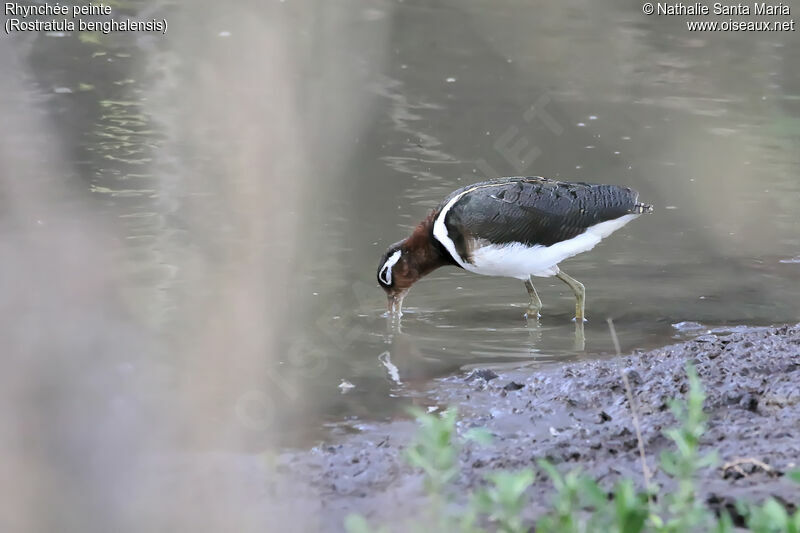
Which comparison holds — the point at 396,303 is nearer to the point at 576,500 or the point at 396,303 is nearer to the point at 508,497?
the point at 576,500

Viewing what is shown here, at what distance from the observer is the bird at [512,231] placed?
7.06m

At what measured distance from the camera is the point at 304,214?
4730 millimetres

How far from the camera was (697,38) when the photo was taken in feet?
47.2

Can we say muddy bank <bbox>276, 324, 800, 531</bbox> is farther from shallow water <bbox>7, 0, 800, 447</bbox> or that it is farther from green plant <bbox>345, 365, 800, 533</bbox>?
green plant <bbox>345, 365, 800, 533</bbox>

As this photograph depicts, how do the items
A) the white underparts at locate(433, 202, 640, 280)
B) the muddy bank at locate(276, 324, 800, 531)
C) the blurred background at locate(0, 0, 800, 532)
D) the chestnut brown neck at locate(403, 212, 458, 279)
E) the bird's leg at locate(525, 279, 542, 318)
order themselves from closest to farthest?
1. the blurred background at locate(0, 0, 800, 532)
2. the muddy bank at locate(276, 324, 800, 531)
3. the white underparts at locate(433, 202, 640, 280)
4. the chestnut brown neck at locate(403, 212, 458, 279)
5. the bird's leg at locate(525, 279, 542, 318)

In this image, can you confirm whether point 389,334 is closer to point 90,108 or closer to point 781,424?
point 781,424

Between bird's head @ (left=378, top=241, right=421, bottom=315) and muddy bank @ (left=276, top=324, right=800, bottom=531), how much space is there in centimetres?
135

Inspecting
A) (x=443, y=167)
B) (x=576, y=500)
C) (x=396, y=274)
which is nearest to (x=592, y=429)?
(x=576, y=500)

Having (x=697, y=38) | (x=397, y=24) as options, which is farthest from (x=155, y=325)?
(x=697, y=38)

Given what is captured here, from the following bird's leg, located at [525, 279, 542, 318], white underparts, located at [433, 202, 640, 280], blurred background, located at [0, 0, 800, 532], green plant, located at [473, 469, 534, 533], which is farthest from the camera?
bird's leg, located at [525, 279, 542, 318]

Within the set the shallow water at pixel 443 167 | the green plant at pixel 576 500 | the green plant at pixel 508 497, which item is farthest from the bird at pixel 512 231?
the green plant at pixel 508 497

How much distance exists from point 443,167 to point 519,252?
2.89 m

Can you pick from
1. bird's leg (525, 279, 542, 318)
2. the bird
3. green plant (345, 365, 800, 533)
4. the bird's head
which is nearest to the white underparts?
the bird

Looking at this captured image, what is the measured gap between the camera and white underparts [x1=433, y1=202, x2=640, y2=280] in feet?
23.1
